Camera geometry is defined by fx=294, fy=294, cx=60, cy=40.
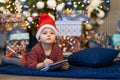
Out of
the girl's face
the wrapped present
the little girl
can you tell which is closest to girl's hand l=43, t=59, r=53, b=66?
the little girl

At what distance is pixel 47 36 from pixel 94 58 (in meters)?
0.37

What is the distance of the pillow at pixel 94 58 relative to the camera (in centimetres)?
203

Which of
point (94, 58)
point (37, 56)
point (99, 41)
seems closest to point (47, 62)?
point (37, 56)

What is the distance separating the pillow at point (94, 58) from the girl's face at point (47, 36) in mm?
288

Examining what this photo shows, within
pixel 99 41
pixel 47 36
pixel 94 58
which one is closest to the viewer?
pixel 47 36

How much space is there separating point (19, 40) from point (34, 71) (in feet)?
3.55

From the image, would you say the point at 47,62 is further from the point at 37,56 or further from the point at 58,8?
the point at 58,8

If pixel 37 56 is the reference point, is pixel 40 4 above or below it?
above

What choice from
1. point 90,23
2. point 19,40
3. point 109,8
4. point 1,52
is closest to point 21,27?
point 19,40

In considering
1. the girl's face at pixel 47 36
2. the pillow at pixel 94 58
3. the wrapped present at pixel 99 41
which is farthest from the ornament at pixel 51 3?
the girl's face at pixel 47 36

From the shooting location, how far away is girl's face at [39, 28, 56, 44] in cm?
189

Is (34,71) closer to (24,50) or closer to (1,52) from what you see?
(24,50)

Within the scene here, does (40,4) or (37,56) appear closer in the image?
(37,56)

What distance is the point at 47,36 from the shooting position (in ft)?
6.28
